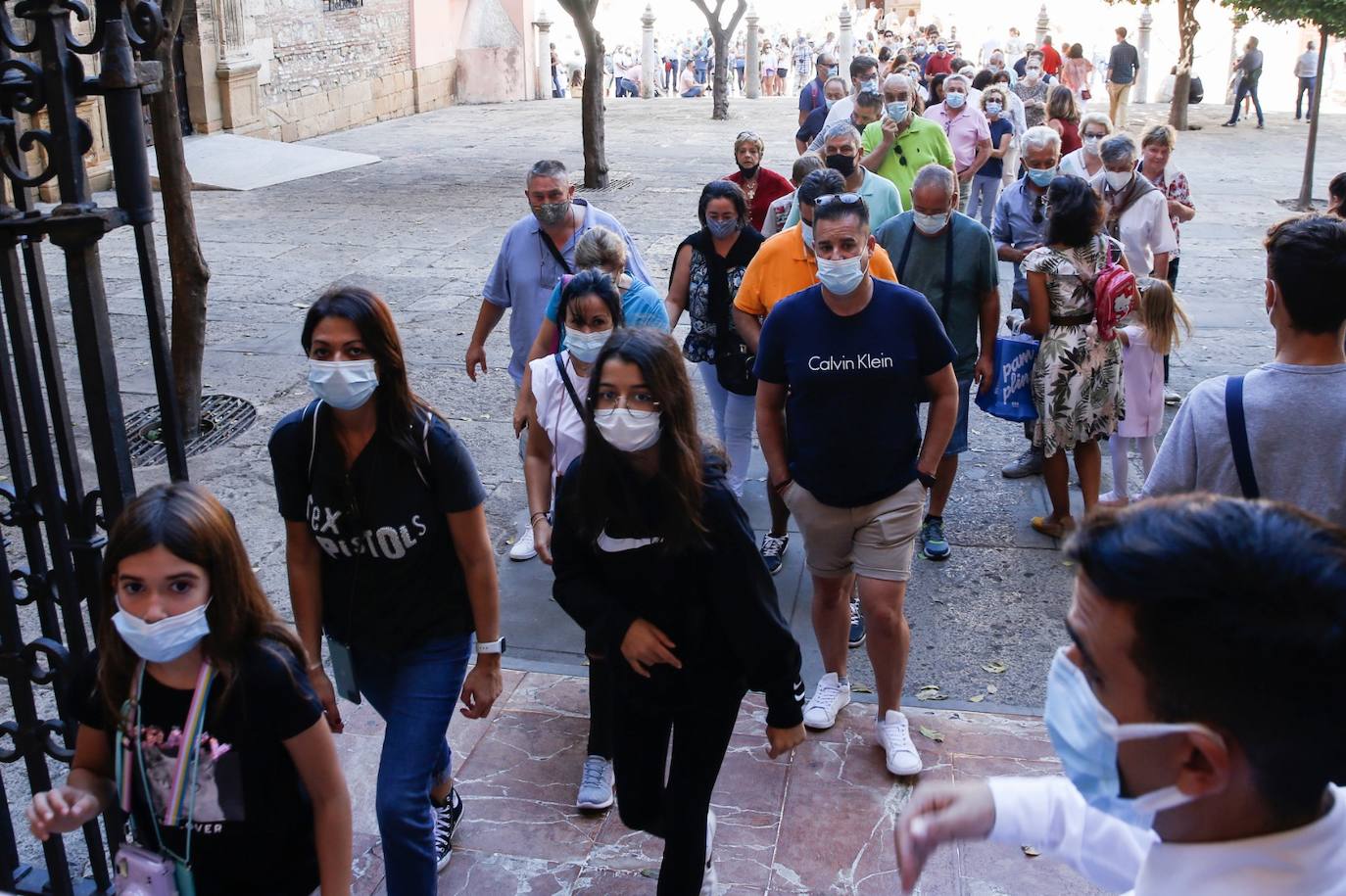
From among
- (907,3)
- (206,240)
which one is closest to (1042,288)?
(206,240)

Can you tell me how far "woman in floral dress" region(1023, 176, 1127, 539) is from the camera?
603 cm

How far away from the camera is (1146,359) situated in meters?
6.48

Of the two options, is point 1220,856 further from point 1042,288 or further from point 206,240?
point 206,240

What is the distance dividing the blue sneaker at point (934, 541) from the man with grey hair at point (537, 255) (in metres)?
1.85

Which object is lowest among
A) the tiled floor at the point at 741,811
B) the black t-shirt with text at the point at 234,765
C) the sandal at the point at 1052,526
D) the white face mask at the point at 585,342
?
the tiled floor at the point at 741,811

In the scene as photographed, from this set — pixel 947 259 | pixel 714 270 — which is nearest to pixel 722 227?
pixel 714 270

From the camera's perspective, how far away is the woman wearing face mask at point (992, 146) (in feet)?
42.9

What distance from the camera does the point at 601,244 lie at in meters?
5.05

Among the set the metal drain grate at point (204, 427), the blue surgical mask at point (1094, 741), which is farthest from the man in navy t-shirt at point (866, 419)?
the metal drain grate at point (204, 427)

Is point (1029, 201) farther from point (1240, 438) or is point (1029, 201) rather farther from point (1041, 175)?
point (1240, 438)

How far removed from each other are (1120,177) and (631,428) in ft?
17.1

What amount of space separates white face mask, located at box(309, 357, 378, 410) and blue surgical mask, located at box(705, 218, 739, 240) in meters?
3.03

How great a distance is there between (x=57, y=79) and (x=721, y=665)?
81.0 inches

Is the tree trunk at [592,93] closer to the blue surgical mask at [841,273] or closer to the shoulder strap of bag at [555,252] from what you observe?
the shoulder strap of bag at [555,252]
